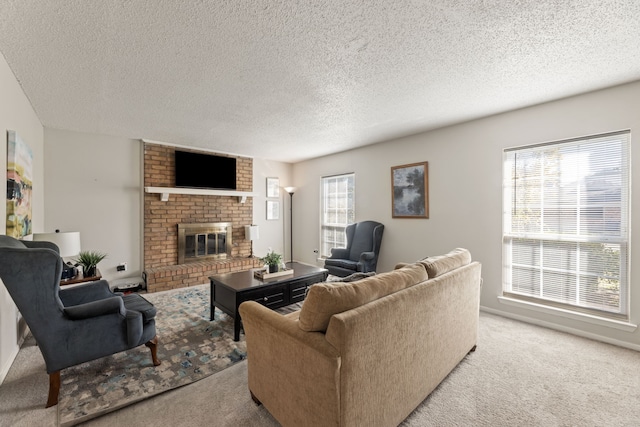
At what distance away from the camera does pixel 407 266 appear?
1.99 m

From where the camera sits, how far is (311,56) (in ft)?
6.93

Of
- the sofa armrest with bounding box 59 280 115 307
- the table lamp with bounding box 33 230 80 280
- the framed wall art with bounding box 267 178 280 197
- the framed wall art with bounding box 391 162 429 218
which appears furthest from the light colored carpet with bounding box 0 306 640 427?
the framed wall art with bounding box 267 178 280 197

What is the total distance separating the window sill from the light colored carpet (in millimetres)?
216

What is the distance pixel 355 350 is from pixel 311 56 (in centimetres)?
202

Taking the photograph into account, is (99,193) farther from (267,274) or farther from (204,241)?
(267,274)

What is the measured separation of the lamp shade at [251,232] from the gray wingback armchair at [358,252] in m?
1.70

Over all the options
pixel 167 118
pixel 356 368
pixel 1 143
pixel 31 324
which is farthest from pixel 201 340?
pixel 167 118

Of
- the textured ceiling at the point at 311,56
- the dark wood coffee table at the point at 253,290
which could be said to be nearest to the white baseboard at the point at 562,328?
the dark wood coffee table at the point at 253,290

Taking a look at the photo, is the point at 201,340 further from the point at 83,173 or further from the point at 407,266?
the point at 83,173

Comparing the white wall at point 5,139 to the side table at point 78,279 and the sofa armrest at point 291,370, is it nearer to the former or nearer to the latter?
the side table at point 78,279

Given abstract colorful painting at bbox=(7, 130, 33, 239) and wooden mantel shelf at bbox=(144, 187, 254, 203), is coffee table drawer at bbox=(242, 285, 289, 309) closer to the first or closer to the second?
abstract colorful painting at bbox=(7, 130, 33, 239)

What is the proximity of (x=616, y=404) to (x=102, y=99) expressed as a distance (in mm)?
5058

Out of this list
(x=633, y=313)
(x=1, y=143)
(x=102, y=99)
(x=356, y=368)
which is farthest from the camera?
(x=102, y=99)

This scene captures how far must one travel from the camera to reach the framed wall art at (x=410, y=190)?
409 cm
